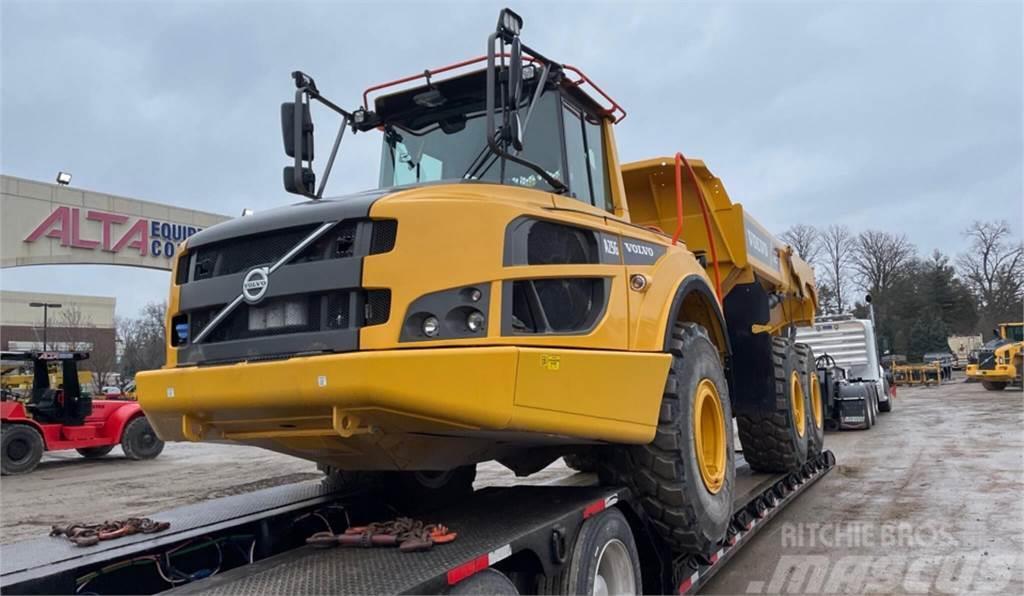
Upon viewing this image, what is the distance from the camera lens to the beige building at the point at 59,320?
50.8 metres

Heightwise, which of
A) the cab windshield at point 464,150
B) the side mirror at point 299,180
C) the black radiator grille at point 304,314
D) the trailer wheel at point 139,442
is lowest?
the trailer wheel at point 139,442

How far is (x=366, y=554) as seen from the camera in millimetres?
3459

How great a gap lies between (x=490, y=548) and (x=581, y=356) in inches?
35.9

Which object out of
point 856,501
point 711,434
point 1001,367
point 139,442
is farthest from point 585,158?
point 1001,367

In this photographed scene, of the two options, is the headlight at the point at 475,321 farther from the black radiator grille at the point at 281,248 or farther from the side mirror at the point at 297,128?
the side mirror at the point at 297,128

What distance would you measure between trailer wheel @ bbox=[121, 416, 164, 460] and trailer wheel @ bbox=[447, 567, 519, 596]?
1375cm

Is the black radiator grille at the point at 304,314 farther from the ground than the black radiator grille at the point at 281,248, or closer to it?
closer to it

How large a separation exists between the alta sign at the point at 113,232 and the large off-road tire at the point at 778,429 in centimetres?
1499

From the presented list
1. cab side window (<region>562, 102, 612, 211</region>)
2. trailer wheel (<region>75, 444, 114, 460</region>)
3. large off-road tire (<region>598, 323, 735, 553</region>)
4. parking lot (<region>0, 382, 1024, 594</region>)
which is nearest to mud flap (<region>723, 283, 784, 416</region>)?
parking lot (<region>0, 382, 1024, 594</region>)

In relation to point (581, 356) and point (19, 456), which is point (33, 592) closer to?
point (581, 356)

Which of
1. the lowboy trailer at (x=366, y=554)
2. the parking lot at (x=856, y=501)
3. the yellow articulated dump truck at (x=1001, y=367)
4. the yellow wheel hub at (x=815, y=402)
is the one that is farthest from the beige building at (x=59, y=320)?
the lowboy trailer at (x=366, y=554)

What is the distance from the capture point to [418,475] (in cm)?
501

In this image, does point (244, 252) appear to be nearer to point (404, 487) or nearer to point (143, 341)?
point (404, 487)

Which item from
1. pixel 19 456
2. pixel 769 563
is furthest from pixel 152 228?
pixel 769 563
